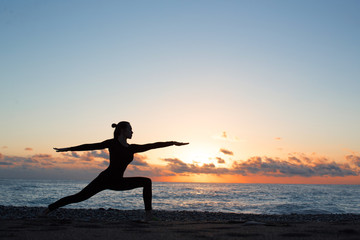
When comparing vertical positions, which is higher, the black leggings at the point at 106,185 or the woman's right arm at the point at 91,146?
the woman's right arm at the point at 91,146

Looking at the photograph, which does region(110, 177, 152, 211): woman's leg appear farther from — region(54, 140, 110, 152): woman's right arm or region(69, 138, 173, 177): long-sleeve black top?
region(54, 140, 110, 152): woman's right arm

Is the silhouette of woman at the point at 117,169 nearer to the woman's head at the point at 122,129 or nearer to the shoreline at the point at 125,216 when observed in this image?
the woman's head at the point at 122,129

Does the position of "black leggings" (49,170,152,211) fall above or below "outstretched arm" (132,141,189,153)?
below

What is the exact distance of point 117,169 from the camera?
23.0 feet

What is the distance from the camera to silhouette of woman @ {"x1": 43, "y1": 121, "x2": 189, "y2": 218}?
22.9ft

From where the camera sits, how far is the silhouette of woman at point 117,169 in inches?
275

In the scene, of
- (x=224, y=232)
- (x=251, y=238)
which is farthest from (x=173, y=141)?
(x=251, y=238)

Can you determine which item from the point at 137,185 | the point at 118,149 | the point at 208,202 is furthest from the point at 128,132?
the point at 208,202

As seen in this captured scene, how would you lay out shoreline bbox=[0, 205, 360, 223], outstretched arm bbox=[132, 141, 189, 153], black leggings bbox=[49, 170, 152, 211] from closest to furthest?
black leggings bbox=[49, 170, 152, 211] → outstretched arm bbox=[132, 141, 189, 153] → shoreline bbox=[0, 205, 360, 223]

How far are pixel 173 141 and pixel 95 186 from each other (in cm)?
206

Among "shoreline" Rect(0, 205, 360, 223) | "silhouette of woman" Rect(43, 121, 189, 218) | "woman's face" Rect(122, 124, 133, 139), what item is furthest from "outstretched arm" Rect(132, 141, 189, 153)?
"shoreline" Rect(0, 205, 360, 223)

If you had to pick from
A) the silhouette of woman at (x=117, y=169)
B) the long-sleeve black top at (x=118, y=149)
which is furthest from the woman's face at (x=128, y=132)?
the long-sleeve black top at (x=118, y=149)

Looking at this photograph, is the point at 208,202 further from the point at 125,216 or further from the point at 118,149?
Result: the point at 118,149

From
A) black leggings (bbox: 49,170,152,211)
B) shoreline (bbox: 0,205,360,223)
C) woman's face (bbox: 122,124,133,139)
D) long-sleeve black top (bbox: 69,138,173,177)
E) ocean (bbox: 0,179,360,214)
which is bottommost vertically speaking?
ocean (bbox: 0,179,360,214)
